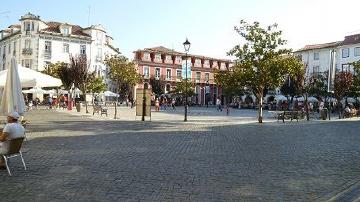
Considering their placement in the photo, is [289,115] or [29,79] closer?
[29,79]

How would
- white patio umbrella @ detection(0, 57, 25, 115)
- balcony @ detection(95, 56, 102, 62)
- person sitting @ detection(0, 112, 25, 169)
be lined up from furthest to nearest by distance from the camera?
balcony @ detection(95, 56, 102, 62) < white patio umbrella @ detection(0, 57, 25, 115) < person sitting @ detection(0, 112, 25, 169)

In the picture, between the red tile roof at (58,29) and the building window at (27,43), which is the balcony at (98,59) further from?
the building window at (27,43)

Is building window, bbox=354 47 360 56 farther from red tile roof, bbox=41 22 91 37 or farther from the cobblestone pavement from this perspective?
the cobblestone pavement

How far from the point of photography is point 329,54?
68.2 meters

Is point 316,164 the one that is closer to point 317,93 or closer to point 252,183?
point 252,183

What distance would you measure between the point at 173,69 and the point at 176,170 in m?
78.7

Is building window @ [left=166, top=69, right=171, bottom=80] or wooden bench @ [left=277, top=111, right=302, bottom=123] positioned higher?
building window @ [left=166, top=69, right=171, bottom=80]

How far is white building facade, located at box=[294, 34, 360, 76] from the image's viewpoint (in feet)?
212

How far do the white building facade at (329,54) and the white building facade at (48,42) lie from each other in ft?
110

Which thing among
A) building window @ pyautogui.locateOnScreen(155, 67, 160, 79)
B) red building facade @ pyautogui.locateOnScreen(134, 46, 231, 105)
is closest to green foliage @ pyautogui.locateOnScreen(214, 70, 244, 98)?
red building facade @ pyautogui.locateOnScreen(134, 46, 231, 105)

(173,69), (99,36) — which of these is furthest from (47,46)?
(173,69)

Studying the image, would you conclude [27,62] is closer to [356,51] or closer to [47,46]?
[47,46]

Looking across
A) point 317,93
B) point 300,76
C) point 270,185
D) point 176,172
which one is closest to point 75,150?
point 176,172

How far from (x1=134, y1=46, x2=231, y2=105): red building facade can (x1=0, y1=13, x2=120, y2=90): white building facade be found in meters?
10.8
